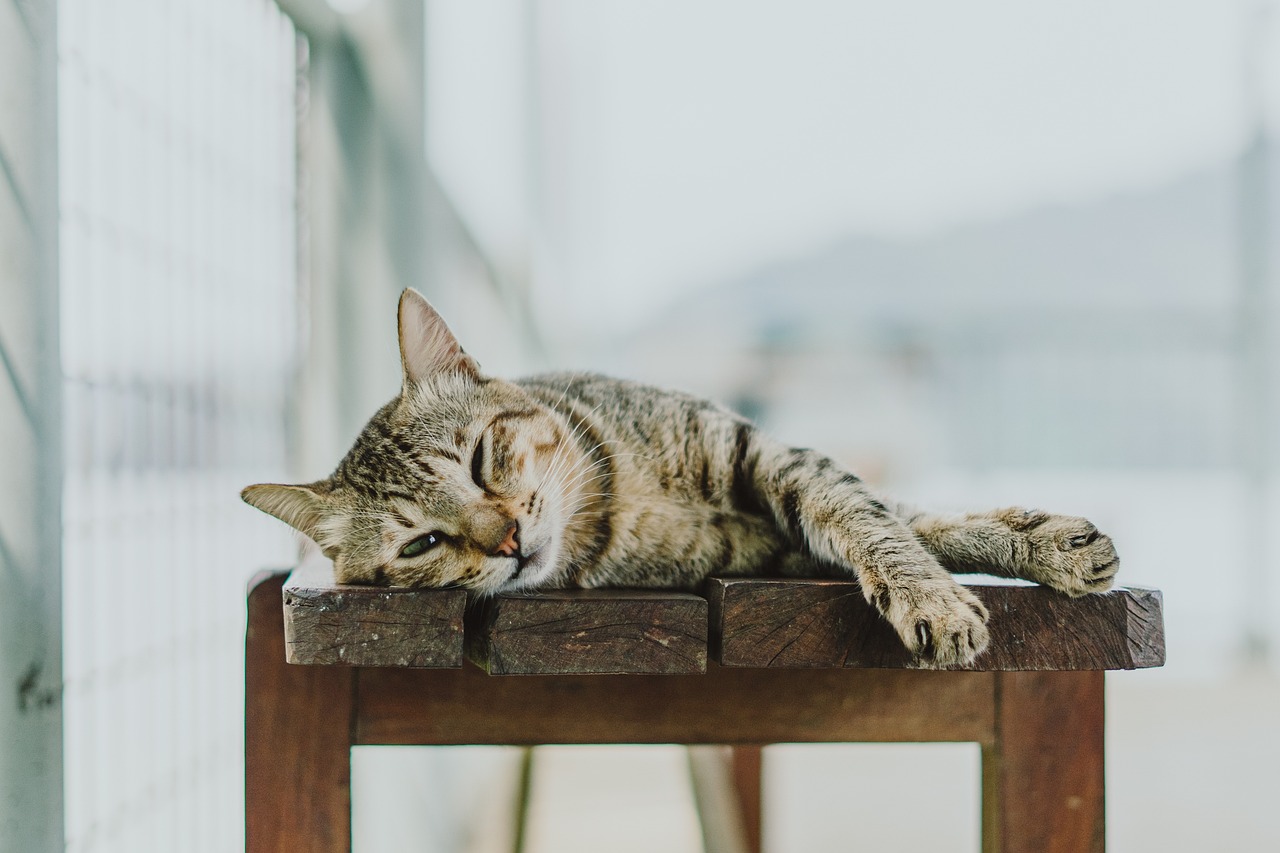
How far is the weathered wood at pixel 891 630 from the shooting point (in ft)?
2.72

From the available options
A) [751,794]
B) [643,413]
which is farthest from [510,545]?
[751,794]

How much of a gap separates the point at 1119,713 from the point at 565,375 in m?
3.28

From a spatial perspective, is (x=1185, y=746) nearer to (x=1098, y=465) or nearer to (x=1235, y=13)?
(x=1098, y=465)

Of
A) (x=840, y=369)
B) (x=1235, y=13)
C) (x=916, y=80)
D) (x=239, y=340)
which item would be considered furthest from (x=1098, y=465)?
(x=239, y=340)

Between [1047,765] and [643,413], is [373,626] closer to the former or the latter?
[643,413]

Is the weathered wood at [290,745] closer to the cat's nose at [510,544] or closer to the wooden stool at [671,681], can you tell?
the wooden stool at [671,681]

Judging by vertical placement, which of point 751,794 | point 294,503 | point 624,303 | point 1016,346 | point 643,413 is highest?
point 624,303

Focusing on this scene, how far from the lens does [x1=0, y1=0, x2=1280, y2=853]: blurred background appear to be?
94 cm

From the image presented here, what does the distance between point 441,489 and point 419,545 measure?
66 mm

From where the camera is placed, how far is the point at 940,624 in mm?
797

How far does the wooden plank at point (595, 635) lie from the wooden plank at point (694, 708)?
143mm

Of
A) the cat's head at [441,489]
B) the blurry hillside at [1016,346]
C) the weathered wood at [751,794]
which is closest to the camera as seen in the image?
the cat's head at [441,489]

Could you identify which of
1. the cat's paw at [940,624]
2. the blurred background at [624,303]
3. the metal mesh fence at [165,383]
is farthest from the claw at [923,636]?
the metal mesh fence at [165,383]

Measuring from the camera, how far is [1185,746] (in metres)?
3.30
